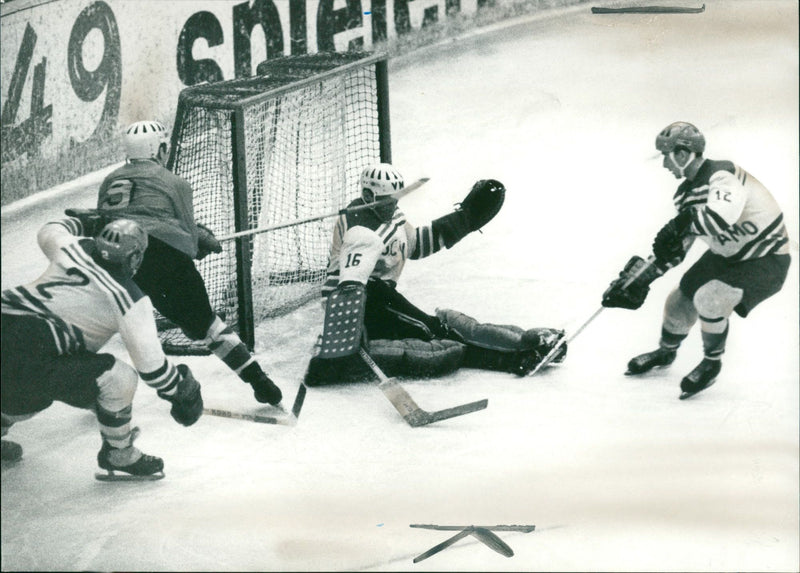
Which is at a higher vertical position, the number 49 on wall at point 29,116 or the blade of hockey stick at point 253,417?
the number 49 on wall at point 29,116

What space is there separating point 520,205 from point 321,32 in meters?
0.79

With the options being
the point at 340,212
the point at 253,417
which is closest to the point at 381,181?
the point at 340,212

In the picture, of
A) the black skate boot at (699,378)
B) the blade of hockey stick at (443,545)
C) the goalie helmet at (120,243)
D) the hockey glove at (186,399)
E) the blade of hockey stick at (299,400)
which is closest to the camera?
the goalie helmet at (120,243)

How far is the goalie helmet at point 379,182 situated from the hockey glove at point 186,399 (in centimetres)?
71

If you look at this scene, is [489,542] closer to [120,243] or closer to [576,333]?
[576,333]

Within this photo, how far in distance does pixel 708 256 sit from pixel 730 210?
0.16m

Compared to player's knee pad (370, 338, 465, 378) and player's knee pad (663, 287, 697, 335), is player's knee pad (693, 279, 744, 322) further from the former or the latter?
player's knee pad (370, 338, 465, 378)

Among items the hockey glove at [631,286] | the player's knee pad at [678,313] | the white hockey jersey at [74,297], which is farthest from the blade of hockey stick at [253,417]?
the player's knee pad at [678,313]

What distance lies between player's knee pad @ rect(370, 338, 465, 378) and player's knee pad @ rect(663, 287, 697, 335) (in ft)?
2.18

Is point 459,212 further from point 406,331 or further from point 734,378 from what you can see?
point 734,378

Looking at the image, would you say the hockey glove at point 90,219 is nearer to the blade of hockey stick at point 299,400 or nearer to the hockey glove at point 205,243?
the hockey glove at point 205,243

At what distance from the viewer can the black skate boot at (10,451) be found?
131 inches

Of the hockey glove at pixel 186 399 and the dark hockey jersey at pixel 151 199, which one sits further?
the hockey glove at pixel 186 399

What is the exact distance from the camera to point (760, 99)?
13.2 feet
